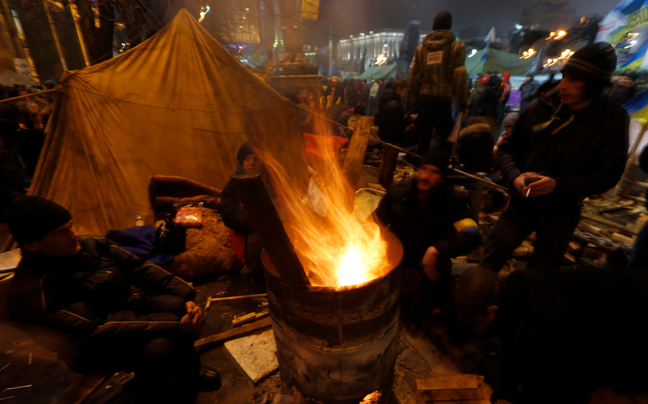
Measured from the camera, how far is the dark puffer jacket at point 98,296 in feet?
6.95

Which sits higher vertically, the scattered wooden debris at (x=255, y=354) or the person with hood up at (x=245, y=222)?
the person with hood up at (x=245, y=222)

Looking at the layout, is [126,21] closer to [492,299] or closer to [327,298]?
[327,298]

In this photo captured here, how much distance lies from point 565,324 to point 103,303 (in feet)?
12.6

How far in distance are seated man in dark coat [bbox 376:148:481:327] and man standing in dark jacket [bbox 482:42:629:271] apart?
548 mm

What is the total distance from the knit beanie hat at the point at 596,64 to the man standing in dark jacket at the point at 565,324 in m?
1.68

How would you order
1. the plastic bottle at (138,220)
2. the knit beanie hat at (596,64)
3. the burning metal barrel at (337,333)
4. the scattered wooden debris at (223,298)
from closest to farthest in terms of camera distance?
the burning metal barrel at (337,333)
the knit beanie hat at (596,64)
the scattered wooden debris at (223,298)
the plastic bottle at (138,220)

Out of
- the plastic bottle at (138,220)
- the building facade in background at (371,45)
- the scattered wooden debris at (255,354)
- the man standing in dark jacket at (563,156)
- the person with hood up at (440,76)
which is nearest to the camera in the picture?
the man standing in dark jacket at (563,156)

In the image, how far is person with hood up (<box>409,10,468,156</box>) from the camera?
5.14m

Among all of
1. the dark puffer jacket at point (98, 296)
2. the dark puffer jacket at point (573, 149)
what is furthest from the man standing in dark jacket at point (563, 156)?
the dark puffer jacket at point (98, 296)

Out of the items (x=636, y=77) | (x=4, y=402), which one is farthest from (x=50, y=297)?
(x=636, y=77)

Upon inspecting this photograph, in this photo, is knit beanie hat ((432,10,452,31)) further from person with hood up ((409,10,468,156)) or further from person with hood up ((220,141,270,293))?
person with hood up ((220,141,270,293))

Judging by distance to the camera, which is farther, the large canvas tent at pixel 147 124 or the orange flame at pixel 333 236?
the large canvas tent at pixel 147 124

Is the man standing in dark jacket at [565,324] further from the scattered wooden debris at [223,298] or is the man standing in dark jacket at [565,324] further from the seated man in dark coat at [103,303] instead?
the scattered wooden debris at [223,298]

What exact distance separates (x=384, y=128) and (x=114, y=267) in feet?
26.2
